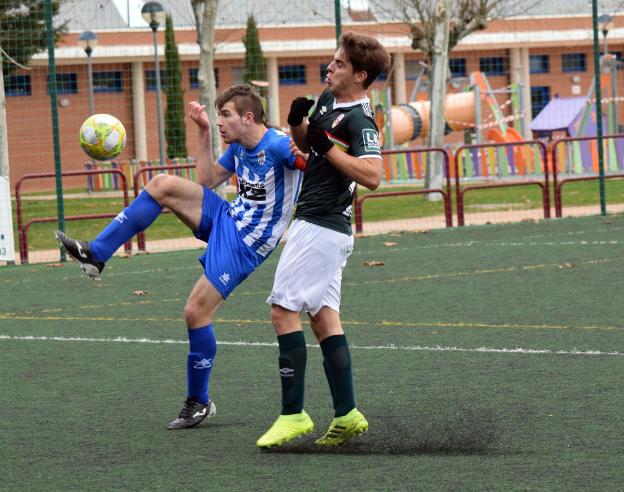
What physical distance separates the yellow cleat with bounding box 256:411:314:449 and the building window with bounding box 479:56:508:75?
50.8 m

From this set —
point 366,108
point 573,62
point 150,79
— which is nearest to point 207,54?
point 366,108

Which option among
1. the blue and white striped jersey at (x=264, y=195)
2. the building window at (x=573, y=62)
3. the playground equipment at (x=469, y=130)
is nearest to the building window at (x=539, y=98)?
the building window at (x=573, y=62)

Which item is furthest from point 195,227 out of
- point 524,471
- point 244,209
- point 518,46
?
point 518,46

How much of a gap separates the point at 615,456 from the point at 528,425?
78cm

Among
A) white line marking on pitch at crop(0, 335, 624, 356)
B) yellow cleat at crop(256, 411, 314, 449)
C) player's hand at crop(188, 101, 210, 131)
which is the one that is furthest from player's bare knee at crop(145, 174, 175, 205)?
white line marking on pitch at crop(0, 335, 624, 356)

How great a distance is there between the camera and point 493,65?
59312 millimetres

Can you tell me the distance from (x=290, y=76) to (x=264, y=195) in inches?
1869

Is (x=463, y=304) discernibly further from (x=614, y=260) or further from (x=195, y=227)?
(x=195, y=227)

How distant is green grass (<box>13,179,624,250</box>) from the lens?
2277cm

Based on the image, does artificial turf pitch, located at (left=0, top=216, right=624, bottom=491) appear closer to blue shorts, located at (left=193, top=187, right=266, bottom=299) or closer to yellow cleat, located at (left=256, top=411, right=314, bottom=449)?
yellow cleat, located at (left=256, top=411, right=314, bottom=449)

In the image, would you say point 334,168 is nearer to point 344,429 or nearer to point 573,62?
point 344,429

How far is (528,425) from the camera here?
626cm

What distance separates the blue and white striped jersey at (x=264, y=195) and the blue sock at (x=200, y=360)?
496 millimetres

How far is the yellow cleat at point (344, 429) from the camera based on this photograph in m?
5.95
